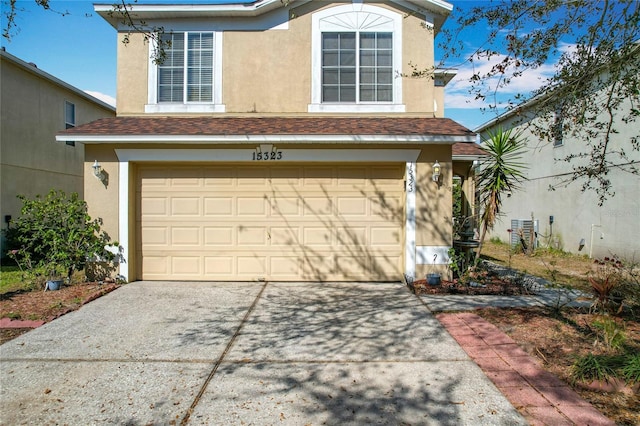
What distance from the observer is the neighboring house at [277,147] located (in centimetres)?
842

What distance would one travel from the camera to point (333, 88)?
962cm

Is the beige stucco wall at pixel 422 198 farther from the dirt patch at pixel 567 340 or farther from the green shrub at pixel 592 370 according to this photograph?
the green shrub at pixel 592 370

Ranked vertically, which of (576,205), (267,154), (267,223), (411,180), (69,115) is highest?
(69,115)

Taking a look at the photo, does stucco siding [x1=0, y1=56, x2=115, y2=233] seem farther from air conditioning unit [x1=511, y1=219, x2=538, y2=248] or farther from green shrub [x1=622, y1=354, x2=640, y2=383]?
air conditioning unit [x1=511, y1=219, x2=538, y2=248]

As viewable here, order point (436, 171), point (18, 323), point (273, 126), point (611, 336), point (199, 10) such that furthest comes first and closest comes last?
point (199, 10), point (273, 126), point (436, 171), point (18, 323), point (611, 336)

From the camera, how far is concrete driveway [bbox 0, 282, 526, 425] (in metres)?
3.48

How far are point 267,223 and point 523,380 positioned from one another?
579cm

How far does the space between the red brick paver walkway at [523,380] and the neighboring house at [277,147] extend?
3.17 metres

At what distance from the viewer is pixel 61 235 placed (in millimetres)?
8102

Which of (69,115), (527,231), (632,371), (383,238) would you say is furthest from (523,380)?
(69,115)

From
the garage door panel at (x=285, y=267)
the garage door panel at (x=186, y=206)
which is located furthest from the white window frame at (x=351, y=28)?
the garage door panel at (x=285, y=267)

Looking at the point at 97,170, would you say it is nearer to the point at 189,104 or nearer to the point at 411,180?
the point at 189,104

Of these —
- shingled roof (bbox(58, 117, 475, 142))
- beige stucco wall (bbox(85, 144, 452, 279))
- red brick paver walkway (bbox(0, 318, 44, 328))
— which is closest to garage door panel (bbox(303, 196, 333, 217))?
beige stucco wall (bbox(85, 144, 452, 279))

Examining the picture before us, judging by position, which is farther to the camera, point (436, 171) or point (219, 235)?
point (219, 235)
